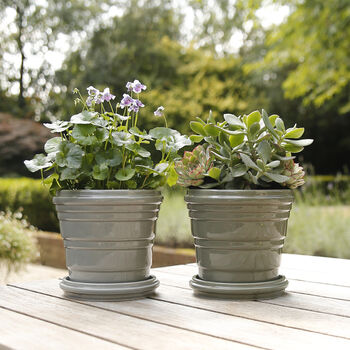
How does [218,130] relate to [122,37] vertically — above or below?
below

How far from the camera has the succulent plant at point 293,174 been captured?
1.05m

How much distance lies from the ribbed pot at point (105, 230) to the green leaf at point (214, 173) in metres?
0.13

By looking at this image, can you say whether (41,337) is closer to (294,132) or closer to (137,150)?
(137,150)

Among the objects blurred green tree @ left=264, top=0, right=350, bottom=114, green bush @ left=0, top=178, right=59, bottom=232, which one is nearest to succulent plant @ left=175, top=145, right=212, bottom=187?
blurred green tree @ left=264, top=0, right=350, bottom=114

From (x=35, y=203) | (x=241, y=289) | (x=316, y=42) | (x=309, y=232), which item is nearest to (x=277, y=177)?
(x=241, y=289)

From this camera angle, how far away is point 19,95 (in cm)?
1242

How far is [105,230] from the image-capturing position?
1014 millimetres

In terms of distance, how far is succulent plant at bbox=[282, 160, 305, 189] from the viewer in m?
1.05

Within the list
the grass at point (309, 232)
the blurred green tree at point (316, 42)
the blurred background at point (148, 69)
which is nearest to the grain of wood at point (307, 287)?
the grass at point (309, 232)

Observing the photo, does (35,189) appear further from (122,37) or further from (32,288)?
(122,37)

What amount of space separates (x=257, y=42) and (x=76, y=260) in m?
13.6

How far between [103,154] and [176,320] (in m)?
0.38

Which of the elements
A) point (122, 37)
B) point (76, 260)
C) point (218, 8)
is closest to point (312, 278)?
point (76, 260)

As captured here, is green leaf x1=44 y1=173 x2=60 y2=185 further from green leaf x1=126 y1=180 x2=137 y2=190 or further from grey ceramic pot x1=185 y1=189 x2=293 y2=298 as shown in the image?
grey ceramic pot x1=185 y1=189 x2=293 y2=298
